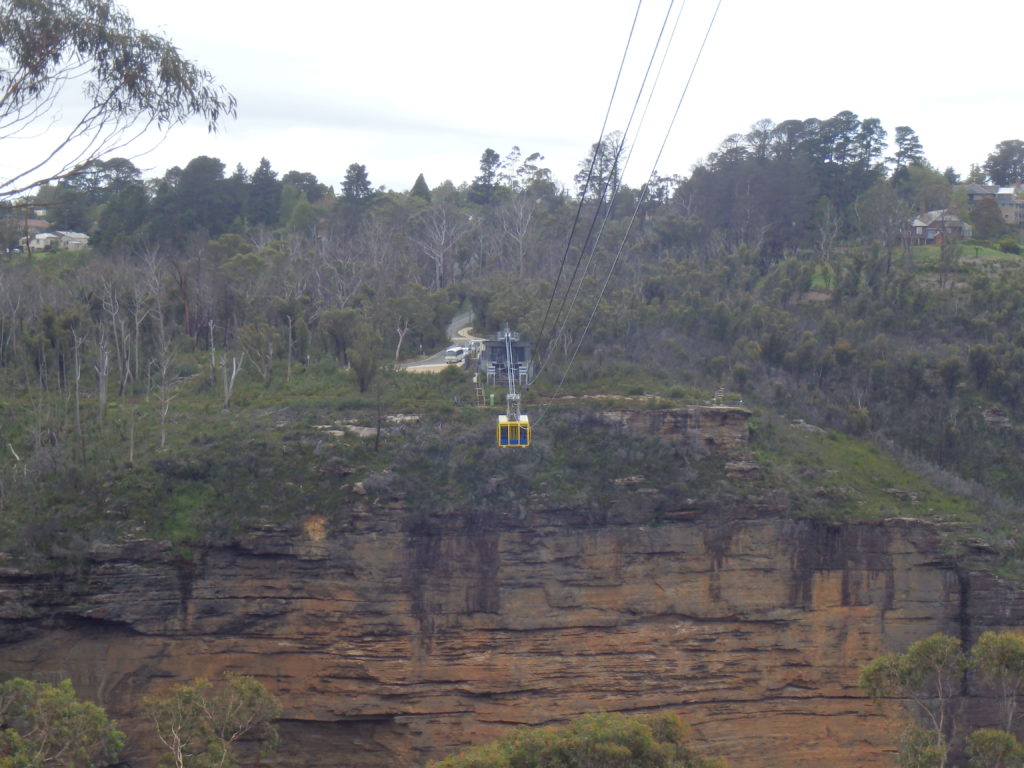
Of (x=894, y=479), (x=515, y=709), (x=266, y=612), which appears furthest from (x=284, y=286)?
(x=894, y=479)

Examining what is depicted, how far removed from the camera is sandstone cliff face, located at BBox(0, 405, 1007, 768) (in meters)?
20.2

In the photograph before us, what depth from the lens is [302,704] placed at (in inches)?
804

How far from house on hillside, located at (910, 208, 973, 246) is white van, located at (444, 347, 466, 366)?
19343 millimetres

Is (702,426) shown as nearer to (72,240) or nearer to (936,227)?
(936,227)

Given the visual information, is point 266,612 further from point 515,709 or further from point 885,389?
point 885,389

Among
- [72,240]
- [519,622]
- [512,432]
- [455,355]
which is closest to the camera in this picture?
[512,432]

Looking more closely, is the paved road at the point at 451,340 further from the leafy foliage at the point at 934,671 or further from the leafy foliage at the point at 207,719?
the leafy foliage at the point at 934,671

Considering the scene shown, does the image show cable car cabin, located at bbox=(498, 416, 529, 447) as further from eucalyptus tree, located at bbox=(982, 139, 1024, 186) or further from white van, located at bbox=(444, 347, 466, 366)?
eucalyptus tree, located at bbox=(982, 139, 1024, 186)

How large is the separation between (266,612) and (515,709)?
198 inches

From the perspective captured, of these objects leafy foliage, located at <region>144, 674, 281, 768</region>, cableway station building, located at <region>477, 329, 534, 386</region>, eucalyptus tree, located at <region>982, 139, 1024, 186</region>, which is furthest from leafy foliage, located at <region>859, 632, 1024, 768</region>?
eucalyptus tree, located at <region>982, 139, 1024, 186</region>

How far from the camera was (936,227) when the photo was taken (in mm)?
41781

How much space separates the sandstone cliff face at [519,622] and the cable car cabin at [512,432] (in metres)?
2.43

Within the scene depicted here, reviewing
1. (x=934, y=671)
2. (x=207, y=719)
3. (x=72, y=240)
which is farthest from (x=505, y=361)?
(x=72, y=240)

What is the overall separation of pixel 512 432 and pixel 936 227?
28591mm
